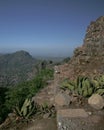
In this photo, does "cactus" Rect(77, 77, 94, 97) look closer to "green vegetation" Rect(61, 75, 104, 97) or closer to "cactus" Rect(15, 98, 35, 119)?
"green vegetation" Rect(61, 75, 104, 97)

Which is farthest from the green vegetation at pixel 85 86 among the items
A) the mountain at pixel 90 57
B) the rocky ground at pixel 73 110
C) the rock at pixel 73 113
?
the mountain at pixel 90 57

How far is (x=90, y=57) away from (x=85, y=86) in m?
4.60

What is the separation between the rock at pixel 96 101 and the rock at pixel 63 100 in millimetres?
725

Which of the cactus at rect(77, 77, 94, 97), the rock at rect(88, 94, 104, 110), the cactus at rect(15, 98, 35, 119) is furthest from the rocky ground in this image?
the cactus at rect(15, 98, 35, 119)

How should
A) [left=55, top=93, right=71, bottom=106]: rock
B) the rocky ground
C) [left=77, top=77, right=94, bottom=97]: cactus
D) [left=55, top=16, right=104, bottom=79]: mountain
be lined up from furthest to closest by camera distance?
1. [left=55, top=16, right=104, bottom=79]: mountain
2. [left=77, top=77, right=94, bottom=97]: cactus
3. [left=55, top=93, right=71, bottom=106]: rock
4. the rocky ground

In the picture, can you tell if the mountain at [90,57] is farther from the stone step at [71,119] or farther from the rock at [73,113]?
the stone step at [71,119]

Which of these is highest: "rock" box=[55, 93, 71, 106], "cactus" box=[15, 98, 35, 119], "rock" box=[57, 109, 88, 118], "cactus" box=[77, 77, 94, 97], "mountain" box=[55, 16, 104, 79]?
"mountain" box=[55, 16, 104, 79]

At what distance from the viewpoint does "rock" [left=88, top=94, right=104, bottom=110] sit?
21.9 feet

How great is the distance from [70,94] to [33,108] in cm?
141

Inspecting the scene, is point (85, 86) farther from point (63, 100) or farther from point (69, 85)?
point (63, 100)

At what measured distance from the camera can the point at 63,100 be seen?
7129mm

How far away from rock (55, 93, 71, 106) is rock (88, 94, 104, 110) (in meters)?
0.72

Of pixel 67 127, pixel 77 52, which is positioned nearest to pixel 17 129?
pixel 67 127

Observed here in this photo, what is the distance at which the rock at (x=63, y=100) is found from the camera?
23.2 ft
